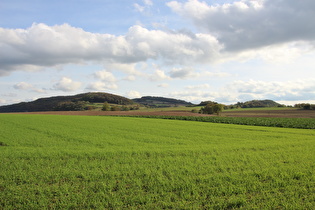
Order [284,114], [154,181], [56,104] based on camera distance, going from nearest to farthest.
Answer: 1. [154,181]
2. [284,114]
3. [56,104]

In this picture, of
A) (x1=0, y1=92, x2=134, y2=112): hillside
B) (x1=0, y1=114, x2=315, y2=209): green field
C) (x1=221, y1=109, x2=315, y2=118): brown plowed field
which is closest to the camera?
(x1=0, y1=114, x2=315, y2=209): green field

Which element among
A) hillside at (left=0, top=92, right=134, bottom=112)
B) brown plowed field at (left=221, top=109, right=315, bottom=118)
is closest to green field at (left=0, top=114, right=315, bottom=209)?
brown plowed field at (left=221, top=109, right=315, bottom=118)

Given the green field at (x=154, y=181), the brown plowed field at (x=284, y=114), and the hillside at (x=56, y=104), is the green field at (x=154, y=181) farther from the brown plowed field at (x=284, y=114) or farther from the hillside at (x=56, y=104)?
the hillside at (x=56, y=104)

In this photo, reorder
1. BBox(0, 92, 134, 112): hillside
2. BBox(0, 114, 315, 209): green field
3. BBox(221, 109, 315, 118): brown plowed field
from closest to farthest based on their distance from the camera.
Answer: BBox(0, 114, 315, 209): green field, BBox(221, 109, 315, 118): brown plowed field, BBox(0, 92, 134, 112): hillside

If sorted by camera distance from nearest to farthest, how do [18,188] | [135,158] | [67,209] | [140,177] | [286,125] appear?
[67,209] < [18,188] < [140,177] < [135,158] < [286,125]

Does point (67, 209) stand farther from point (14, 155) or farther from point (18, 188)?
point (14, 155)

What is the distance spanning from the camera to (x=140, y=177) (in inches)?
378

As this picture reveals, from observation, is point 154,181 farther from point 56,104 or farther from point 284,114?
point 56,104

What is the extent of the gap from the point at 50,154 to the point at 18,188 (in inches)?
215

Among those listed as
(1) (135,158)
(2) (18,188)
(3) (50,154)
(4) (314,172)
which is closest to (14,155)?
(3) (50,154)

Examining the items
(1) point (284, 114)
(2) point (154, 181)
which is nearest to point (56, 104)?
(1) point (284, 114)

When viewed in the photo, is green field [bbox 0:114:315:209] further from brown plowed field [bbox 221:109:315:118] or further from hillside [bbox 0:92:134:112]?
hillside [bbox 0:92:134:112]

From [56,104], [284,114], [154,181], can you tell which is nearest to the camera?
[154,181]

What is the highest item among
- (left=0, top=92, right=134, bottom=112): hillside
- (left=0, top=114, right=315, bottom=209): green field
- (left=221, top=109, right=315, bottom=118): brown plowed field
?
(left=0, top=92, right=134, bottom=112): hillside
